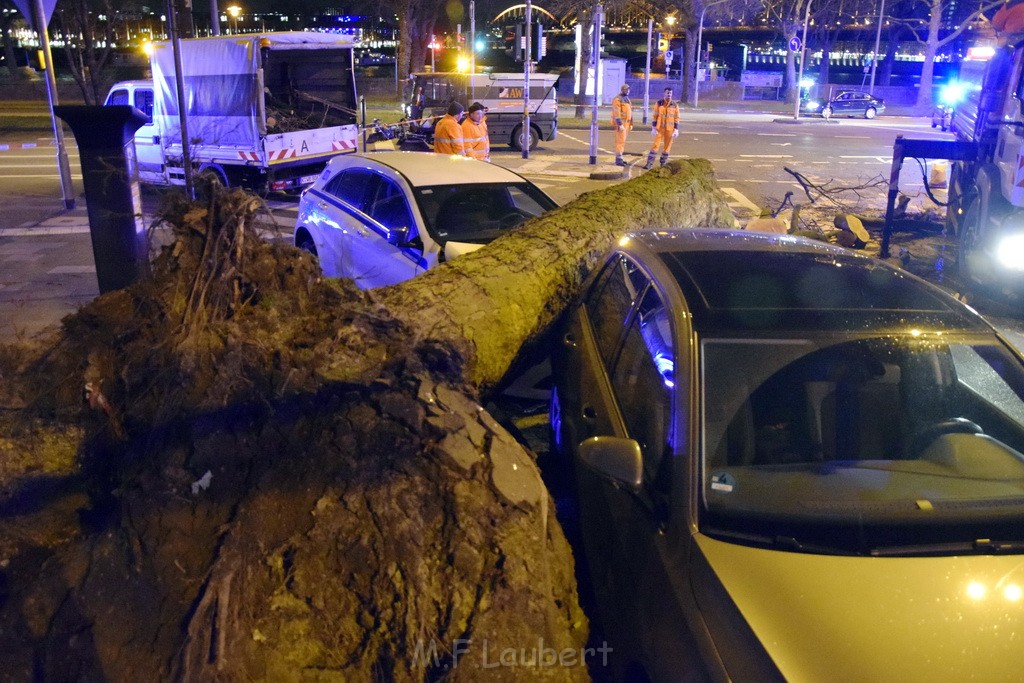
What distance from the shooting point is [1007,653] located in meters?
2.12

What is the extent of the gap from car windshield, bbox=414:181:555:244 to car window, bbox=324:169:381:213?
2.43 feet

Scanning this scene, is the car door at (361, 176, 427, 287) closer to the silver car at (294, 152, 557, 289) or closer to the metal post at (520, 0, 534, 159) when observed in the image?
the silver car at (294, 152, 557, 289)

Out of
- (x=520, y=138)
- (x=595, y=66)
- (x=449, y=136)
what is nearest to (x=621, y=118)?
(x=595, y=66)

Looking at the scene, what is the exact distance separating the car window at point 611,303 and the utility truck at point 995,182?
6.16m

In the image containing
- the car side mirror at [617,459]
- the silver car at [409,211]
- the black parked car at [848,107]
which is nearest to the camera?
the car side mirror at [617,459]

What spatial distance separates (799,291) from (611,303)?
3.25 ft

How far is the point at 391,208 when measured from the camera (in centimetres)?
702

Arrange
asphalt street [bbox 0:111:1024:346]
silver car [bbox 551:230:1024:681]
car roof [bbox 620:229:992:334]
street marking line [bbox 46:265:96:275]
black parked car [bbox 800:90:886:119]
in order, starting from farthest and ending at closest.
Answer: black parked car [bbox 800:90:886:119]
street marking line [bbox 46:265:96:275]
asphalt street [bbox 0:111:1024:346]
car roof [bbox 620:229:992:334]
silver car [bbox 551:230:1024:681]

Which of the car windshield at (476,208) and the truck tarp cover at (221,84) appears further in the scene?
the truck tarp cover at (221,84)

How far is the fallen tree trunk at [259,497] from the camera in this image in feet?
9.04

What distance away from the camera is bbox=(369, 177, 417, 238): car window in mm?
6797

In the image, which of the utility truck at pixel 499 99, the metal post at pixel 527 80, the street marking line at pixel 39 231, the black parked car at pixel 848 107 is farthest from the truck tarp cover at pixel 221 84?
the black parked car at pixel 848 107

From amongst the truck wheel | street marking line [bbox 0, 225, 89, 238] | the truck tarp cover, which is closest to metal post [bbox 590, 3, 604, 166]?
the truck wheel

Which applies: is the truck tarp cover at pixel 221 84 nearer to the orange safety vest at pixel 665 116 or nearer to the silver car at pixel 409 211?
the orange safety vest at pixel 665 116
